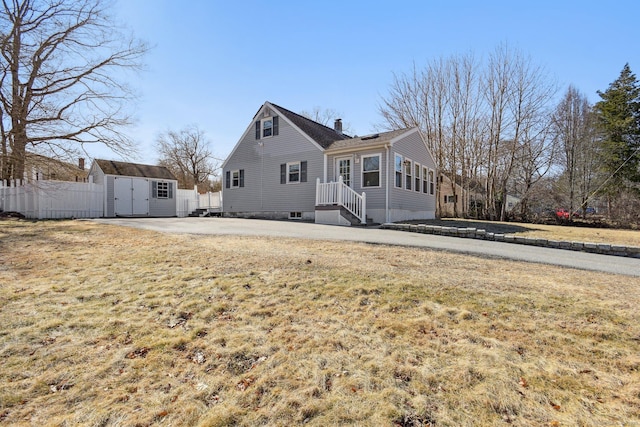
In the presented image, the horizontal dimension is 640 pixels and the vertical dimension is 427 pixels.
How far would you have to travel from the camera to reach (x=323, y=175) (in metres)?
14.6

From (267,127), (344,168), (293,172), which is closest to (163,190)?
(267,127)

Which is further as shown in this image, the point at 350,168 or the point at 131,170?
the point at 131,170

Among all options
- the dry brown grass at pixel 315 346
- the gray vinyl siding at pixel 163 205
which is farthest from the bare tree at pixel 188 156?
the dry brown grass at pixel 315 346

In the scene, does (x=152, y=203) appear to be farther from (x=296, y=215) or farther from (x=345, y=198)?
(x=345, y=198)

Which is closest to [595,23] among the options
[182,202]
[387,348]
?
[387,348]

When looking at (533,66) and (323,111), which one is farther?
(323,111)

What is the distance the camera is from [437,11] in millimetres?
10547

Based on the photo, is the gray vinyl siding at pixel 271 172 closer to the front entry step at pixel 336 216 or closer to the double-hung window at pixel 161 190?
the front entry step at pixel 336 216

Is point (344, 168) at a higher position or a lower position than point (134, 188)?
higher

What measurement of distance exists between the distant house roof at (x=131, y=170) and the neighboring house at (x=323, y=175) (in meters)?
6.23

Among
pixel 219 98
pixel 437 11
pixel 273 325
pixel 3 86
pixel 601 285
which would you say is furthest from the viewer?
pixel 219 98

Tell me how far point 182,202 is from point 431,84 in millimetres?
20624

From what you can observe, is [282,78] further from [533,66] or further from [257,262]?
[533,66]

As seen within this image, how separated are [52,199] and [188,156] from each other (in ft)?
77.6
